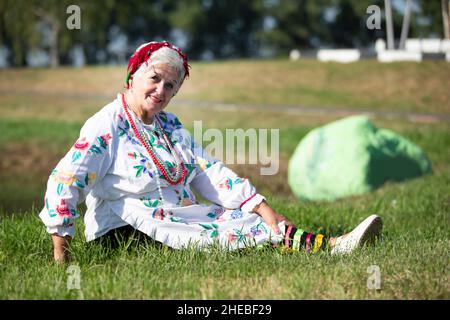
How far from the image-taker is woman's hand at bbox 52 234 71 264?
4395 mm

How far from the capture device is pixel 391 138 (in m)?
10.2

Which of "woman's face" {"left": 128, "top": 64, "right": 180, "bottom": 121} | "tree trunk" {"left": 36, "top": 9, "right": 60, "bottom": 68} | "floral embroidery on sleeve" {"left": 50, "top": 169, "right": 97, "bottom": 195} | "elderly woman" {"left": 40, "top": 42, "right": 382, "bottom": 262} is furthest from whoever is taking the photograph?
"tree trunk" {"left": 36, "top": 9, "right": 60, "bottom": 68}

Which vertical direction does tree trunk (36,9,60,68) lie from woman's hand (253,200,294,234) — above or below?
below

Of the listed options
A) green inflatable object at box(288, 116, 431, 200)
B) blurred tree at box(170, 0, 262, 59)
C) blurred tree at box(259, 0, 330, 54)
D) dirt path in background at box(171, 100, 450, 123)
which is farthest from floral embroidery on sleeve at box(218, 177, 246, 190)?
blurred tree at box(170, 0, 262, 59)

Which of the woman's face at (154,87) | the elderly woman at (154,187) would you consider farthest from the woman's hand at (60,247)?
the woman's face at (154,87)

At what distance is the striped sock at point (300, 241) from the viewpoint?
15.6 ft

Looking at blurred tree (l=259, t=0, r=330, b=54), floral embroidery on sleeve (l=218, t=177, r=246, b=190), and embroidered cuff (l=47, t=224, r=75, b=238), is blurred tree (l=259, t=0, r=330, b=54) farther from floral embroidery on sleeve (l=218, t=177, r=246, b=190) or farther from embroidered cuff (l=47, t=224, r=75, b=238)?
embroidered cuff (l=47, t=224, r=75, b=238)

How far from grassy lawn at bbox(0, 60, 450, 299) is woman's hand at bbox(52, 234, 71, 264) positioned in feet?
0.23

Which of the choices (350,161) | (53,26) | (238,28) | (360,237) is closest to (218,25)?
(238,28)

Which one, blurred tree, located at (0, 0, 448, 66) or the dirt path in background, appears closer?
the dirt path in background

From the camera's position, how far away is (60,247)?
4.41 metres

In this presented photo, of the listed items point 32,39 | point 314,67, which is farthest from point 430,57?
point 32,39

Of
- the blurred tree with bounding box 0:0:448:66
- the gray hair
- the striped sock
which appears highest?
the gray hair
